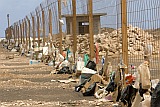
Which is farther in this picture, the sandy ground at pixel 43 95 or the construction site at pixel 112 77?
the sandy ground at pixel 43 95

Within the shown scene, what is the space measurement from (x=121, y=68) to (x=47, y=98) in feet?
7.86

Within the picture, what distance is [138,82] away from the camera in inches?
368

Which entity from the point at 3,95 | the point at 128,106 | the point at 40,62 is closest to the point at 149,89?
the point at 128,106

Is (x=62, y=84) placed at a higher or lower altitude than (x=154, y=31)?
lower

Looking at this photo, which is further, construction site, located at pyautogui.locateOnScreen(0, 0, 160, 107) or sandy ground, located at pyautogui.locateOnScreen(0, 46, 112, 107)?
sandy ground, located at pyautogui.locateOnScreen(0, 46, 112, 107)

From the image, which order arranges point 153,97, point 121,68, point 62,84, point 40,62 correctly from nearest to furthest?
point 153,97, point 121,68, point 62,84, point 40,62

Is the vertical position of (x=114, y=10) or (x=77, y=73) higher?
(x=114, y=10)

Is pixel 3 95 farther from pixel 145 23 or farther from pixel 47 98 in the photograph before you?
pixel 145 23

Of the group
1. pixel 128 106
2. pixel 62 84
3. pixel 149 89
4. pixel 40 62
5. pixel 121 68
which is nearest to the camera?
pixel 149 89

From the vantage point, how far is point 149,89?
29.5 feet

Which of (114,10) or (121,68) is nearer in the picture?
(121,68)

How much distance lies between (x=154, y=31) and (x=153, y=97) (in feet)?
8.19

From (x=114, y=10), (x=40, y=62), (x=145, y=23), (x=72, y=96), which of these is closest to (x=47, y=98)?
(x=72, y=96)

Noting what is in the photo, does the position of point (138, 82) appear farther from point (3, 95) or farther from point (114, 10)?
point (3, 95)
